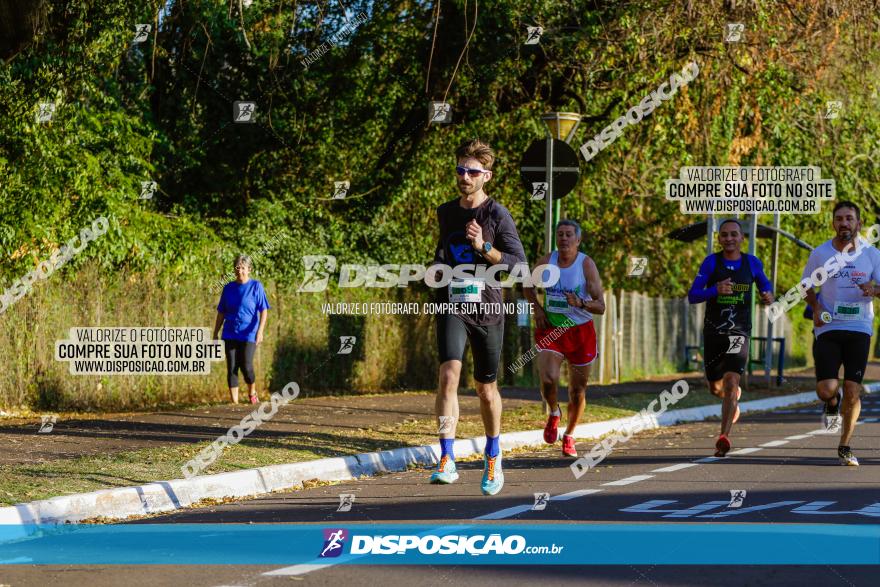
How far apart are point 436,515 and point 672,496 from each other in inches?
77.9

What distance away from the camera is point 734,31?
821 inches

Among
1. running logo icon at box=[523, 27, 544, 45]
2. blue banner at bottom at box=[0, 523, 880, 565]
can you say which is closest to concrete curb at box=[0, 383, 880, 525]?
blue banner at bottom at box=[0, 523, 880, 565]

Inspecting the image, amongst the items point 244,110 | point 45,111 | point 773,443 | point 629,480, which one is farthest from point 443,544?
point 244,110

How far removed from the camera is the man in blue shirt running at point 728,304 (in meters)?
12.7

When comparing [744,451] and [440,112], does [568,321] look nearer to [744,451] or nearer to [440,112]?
[744,451]

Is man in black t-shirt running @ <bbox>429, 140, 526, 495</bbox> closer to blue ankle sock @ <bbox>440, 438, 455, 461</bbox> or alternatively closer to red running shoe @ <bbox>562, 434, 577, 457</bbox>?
blue ankle sock @ <bbox>440, 438, 455, 461</bbox>

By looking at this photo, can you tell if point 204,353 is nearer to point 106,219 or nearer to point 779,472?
point 106,219

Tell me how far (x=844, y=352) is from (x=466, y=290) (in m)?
4.24

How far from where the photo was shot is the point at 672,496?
9.87 metres

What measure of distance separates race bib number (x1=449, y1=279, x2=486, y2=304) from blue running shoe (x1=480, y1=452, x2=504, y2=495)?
1.16 m

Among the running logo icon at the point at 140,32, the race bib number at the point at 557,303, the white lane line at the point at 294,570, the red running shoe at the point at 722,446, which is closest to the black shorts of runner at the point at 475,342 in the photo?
the race bib number at the point at 557,303

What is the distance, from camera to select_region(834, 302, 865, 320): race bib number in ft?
39.3

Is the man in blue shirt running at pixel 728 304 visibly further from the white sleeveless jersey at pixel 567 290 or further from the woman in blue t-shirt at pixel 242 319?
the woman in blue t-shirt at pixel 242 319

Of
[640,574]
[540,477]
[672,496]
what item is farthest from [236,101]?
[640,574]
